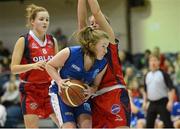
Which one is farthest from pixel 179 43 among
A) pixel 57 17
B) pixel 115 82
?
pixel 115 82

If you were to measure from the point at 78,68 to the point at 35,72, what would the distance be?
1.04 m

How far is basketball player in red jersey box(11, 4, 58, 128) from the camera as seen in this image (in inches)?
198

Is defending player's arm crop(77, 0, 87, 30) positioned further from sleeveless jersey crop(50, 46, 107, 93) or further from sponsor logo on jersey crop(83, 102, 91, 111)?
sponsor logo on jersey crop(83, 102, 91, 111)

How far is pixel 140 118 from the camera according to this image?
9.01 meters

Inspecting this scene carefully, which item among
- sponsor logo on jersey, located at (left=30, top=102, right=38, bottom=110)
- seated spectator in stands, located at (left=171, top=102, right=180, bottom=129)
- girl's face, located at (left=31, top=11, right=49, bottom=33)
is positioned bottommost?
seated spectator in stands, located at (left=171, top=102, right=180, bottom=129)

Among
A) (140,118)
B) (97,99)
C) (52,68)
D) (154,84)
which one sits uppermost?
(52,68)

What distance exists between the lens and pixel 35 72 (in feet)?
16.6

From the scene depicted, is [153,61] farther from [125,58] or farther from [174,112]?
[125,58]

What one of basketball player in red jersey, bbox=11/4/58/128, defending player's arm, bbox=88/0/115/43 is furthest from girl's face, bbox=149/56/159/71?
defending player's arm, bbox=88/0/115/43

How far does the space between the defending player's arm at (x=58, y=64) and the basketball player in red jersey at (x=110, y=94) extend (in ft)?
1.36

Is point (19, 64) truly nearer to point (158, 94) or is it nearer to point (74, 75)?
point (74, 75)

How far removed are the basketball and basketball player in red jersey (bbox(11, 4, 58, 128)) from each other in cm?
92

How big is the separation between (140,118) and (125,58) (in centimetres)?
471

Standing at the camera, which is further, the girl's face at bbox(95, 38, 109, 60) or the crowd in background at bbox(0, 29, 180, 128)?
the crowd in background at bbox(0, 29, 180, 128)
